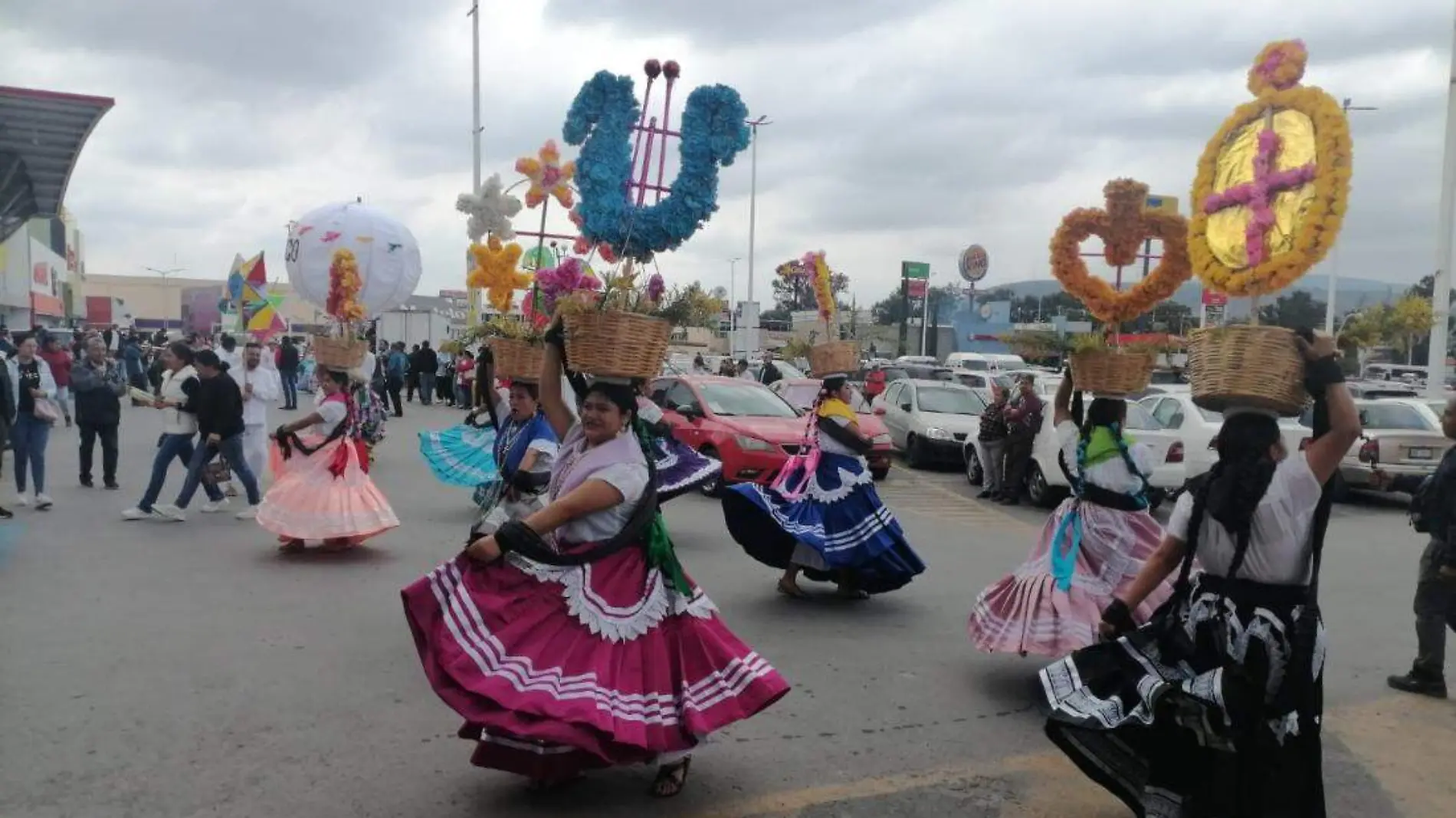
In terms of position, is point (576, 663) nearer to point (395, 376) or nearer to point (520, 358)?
point (520, 358)

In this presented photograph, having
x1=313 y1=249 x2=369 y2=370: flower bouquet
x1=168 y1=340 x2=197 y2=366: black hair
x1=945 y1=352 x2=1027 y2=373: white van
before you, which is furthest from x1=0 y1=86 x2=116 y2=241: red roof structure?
x1=945 y1=352 x2=1027 y2=373: white van

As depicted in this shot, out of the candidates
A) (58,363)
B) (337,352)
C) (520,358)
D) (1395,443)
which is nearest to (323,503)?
(337,352)

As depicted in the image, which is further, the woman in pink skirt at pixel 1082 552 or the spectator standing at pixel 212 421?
the spectator standing at pixel 212 421

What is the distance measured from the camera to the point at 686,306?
4711mm

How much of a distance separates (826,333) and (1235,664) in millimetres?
5163

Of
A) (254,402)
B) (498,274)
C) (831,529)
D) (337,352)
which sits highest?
(498,274)

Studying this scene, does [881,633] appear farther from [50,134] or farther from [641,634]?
[50,134]

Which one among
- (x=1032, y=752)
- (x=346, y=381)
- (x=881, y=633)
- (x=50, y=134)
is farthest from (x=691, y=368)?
(x=1032, y=752)

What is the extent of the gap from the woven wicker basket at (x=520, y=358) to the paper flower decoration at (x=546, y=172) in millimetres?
1537

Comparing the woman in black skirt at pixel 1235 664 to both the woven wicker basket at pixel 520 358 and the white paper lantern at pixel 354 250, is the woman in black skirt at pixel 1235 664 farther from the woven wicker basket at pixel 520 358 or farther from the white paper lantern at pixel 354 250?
the white paper lantern at pixel 354 250

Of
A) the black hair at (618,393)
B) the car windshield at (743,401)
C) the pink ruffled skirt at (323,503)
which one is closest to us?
the black hair at (618,393)

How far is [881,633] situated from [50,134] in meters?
19.0

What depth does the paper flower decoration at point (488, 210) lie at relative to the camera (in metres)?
8.40

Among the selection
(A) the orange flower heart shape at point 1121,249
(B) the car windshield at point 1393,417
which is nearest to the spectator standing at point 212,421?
(A) the orange flower heart shape at point 1121,249
